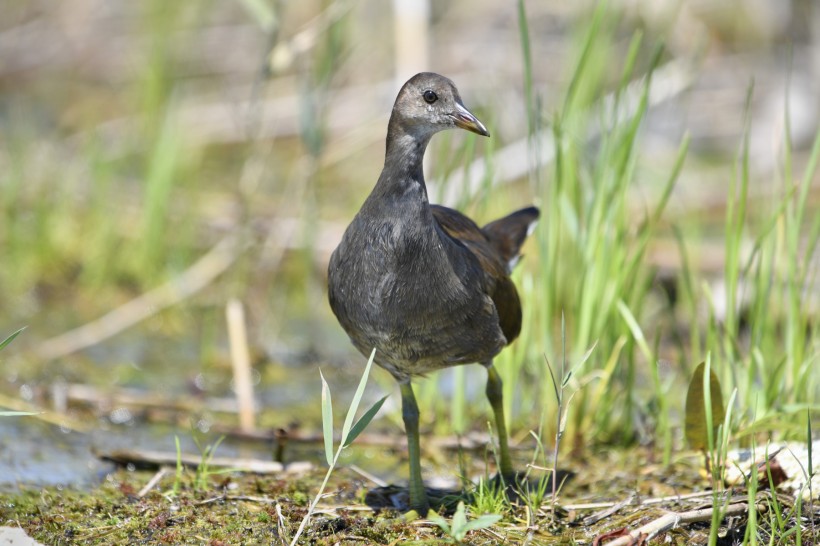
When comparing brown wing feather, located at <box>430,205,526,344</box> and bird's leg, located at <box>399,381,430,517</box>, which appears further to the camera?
brown wing feather, located at <box>430,205,526,344</box>

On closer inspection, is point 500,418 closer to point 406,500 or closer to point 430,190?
point 406,500

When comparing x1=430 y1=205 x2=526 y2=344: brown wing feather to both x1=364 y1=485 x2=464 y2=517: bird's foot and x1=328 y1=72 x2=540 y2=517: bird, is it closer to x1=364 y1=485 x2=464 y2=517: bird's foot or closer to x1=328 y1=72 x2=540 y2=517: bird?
x1=328 y1=72 x2=540 y2=517: bird

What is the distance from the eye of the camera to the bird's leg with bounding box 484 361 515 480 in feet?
12.3

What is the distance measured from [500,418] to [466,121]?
1.20 m

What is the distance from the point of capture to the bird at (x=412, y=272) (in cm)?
318

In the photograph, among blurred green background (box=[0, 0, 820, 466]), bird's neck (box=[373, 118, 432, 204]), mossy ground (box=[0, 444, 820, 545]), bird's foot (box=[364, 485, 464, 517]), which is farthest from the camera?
blurred green background (box=[0, 0, 820, 466])

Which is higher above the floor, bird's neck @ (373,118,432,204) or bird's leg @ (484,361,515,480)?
bird's neck @ (373,118,432,204)

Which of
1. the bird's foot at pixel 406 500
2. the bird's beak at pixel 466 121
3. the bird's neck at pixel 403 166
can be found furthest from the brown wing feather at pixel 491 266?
the bird's foot at pixel 406 500

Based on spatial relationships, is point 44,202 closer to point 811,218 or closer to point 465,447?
point 465,447

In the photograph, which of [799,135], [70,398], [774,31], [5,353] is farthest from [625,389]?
[774,31]

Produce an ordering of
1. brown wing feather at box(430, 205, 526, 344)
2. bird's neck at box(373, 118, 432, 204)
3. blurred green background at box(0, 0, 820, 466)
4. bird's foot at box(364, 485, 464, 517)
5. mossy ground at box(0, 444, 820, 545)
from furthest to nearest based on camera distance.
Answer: blurred green background at box(0, 0, 820, 466), brown wing feather at box(430, 205, 526, 344), bird's foot at box(364, 485, 464, 517), bird's neck at box(373, 118, 432, 204), mossy ground at box(0, 444, 820, 545)

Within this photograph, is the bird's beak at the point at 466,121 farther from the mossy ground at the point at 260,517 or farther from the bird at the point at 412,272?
the mossy ground at the point at 260,517

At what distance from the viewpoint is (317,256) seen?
6285mm

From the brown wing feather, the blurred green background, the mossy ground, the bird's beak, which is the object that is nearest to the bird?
the bird's beak
